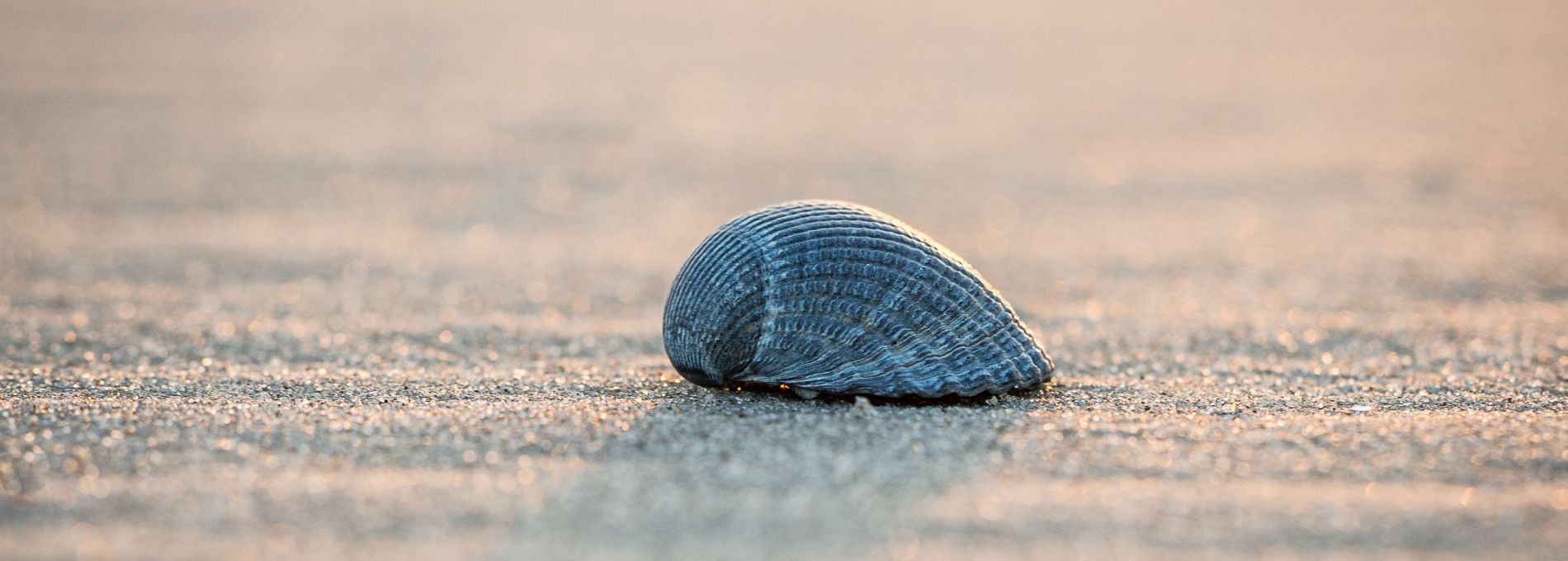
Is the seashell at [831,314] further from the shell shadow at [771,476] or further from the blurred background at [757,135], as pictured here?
the blurred background at [757,135]

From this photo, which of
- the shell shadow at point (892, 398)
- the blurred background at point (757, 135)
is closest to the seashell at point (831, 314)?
the shell shadow at point (892, 398)

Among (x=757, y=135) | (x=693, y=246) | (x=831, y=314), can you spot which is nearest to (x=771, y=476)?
(x=831, y=314)

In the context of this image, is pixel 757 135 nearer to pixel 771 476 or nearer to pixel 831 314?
pixel 831 314

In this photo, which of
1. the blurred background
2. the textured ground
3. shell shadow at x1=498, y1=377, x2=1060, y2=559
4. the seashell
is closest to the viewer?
shell shadow at x1=498, y1=377, x2=1060, y2=559

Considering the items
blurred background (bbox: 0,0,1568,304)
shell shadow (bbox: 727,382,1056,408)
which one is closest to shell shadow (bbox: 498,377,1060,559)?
shell shadow (bbox: 727,382,1056,408)

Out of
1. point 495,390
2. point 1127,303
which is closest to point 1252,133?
point 1127,303

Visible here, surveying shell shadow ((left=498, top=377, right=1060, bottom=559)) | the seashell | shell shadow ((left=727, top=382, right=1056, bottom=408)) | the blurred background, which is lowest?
shell shadow ((left=498, top=377, right=1060, bottom=559))

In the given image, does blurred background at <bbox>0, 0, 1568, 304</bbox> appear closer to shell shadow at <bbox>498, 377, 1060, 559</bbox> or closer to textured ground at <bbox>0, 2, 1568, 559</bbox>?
textured ground at <bbox>0, 2, 1568, 559</bbox>
